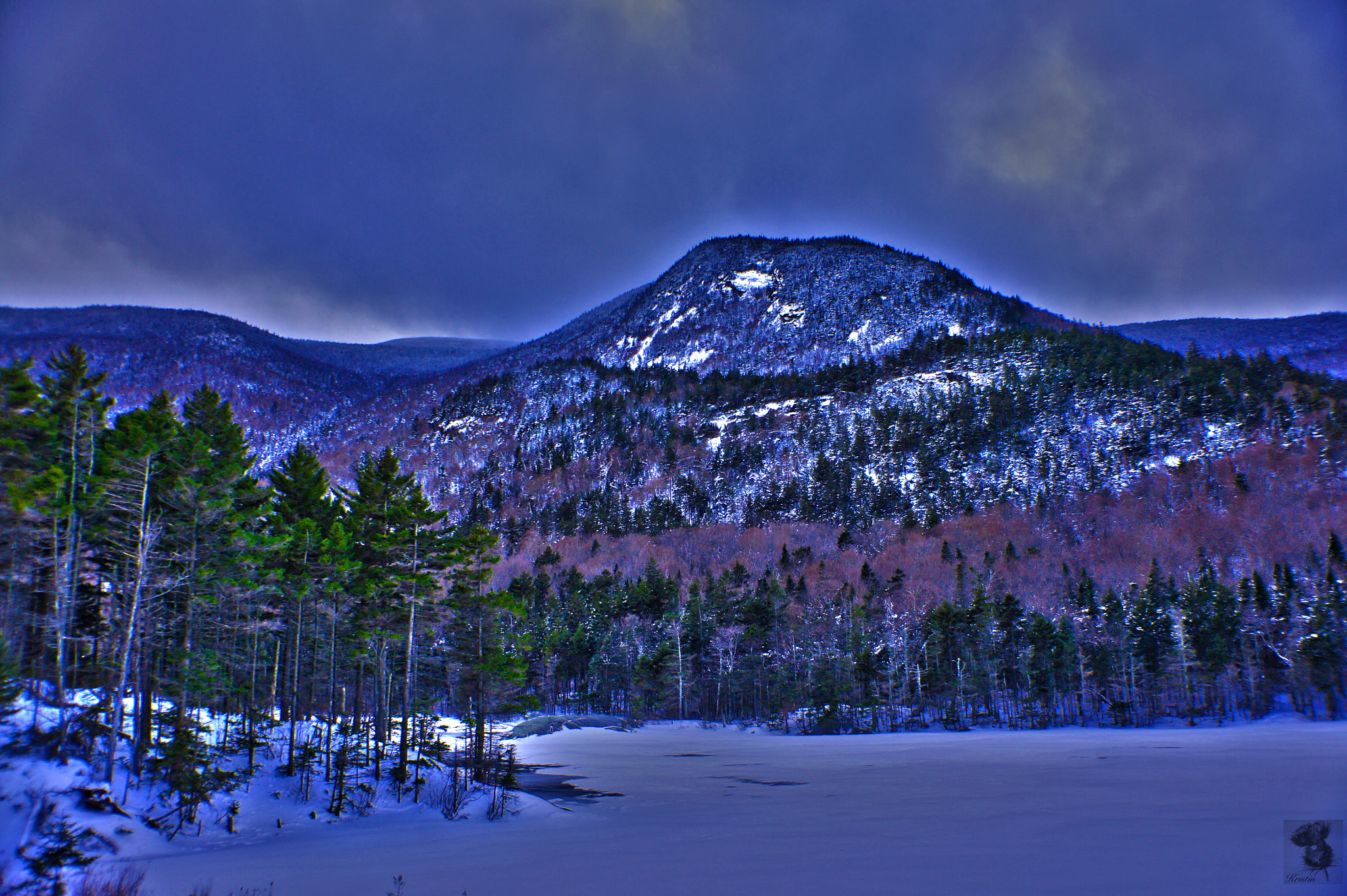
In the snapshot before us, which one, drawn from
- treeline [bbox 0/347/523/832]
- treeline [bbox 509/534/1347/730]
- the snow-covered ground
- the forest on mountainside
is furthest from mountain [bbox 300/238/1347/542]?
treeline [bbox 0/347/523/832]

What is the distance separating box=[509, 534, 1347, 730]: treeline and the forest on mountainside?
374mm

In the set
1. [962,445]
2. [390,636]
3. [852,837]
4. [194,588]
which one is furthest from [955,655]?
[962,445]

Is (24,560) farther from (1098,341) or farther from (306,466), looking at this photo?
(1098,341)

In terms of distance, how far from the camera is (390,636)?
27.3 meters

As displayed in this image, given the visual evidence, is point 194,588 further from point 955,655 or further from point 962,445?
point 962,445

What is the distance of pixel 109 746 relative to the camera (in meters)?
16.8

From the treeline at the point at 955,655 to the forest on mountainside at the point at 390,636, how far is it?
374mm

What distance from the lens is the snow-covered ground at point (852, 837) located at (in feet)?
39.9

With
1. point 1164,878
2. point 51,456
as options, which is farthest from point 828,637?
point 51,456

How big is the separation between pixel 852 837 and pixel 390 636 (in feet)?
67.1

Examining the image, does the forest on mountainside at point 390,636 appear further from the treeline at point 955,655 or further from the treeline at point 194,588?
the treeline at point 955,655

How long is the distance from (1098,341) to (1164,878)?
659ft

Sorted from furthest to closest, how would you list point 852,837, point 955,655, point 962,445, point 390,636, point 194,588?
point 962,445
point 955,655
point 390,636
point 194,588
point 852,837

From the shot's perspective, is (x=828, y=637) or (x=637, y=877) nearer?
(x=637, y=877)
